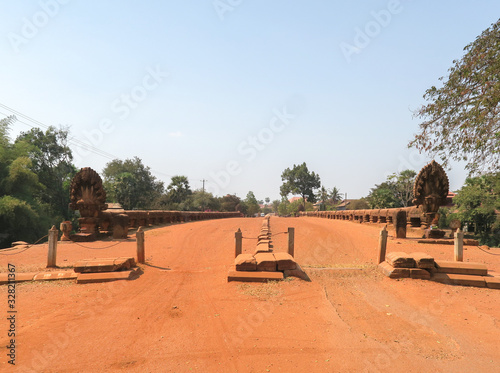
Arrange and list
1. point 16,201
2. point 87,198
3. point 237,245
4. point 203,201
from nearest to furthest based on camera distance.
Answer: point 237,245 < point 87,198 < point 16,201 < point 203,201

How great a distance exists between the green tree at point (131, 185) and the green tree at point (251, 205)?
34180mm

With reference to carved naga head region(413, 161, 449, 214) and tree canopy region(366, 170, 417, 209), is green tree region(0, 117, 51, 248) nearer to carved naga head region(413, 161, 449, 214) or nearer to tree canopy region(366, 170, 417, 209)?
carved naga head region(413, 161, 449, 214)

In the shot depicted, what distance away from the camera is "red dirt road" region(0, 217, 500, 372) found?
312 cm

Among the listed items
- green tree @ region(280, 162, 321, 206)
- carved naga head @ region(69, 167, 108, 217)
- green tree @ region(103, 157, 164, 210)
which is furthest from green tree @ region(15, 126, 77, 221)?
green tree @ region(280, 162, 321, 206)

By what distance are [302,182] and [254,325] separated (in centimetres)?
6955

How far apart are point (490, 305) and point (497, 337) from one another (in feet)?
4.77

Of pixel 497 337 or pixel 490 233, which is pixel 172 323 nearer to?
pixel 497 337

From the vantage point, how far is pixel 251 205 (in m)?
80.8

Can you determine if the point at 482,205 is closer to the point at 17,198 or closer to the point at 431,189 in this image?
the point at 431,189

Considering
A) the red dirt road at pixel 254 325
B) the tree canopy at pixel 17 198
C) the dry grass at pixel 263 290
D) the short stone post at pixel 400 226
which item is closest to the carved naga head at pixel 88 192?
the red dirt road at pixel 254 325

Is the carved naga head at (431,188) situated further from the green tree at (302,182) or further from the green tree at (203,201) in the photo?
the green tree at (302,182)

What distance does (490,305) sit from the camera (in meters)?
4.90

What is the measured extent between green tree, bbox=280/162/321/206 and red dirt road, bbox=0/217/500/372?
217 ft

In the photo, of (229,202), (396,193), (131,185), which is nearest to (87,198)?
(131,185)
